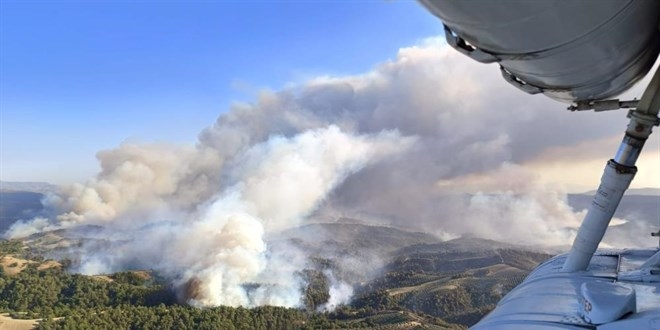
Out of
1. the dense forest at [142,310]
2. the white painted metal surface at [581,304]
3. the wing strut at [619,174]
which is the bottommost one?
the dense forest at [142,310]

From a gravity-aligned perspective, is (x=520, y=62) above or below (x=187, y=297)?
above

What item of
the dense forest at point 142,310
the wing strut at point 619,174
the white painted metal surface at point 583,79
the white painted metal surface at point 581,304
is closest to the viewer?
the white painted metal surface at point 583,79

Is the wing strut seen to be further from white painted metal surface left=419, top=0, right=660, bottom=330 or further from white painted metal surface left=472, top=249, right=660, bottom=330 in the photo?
white painted metal surface left=472, top=249, right=660, bottom=330

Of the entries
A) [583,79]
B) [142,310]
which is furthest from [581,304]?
[142,310]

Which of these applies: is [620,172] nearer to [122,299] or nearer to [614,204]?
[614,204]

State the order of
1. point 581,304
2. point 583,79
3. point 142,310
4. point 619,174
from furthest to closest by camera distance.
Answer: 1. point 142,310
2. point 619,174
3. point 581,304
4. point 583,79

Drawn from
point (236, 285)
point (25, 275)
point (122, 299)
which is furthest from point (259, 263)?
point (25, 275)

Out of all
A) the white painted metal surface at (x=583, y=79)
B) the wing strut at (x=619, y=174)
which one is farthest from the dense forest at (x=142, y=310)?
the white painted metal surface at (x=583, y=79)

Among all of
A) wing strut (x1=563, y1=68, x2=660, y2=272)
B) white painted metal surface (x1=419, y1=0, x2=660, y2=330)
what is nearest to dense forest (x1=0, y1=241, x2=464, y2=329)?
wing strut (x1=563, y1=68, x2=660, y2=272)

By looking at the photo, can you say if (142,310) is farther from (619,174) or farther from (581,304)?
(581,304)

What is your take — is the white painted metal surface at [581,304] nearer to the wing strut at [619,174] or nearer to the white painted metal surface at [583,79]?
the white painted metal surface at [583,79]

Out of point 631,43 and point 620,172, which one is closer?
point 631,43
